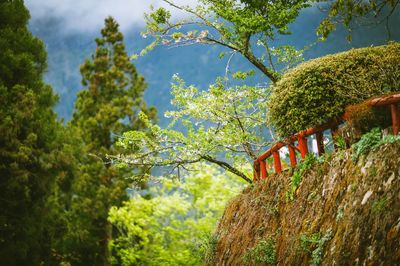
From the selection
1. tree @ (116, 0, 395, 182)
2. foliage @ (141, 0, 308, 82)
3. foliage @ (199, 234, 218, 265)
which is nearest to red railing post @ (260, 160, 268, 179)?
tree @ (116, 0, 395, 182)

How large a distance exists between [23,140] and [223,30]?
8.32 meters

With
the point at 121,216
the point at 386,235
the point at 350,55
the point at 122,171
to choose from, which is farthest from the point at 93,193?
the point at 386,235

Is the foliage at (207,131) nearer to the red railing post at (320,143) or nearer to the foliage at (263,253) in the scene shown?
the red railing post at (320,143)

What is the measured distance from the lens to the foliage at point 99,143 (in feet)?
66.1

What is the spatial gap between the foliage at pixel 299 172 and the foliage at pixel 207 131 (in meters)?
2.81

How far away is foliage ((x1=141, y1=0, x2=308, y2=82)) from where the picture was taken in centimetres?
791

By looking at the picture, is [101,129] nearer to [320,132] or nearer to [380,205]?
[320,132]

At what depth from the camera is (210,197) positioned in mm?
18047

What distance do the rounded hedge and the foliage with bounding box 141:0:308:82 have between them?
2.25 m

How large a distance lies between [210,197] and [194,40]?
10710mm

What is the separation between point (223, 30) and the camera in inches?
332

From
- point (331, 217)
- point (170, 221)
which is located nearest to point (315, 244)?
point (331, 217)

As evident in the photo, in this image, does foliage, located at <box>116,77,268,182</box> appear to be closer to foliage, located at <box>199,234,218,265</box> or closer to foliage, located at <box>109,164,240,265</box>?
foliage, located at <box>199,234,218,265</box>

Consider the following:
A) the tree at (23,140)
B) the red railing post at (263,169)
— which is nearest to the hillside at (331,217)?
the red railing post at (263,169)
